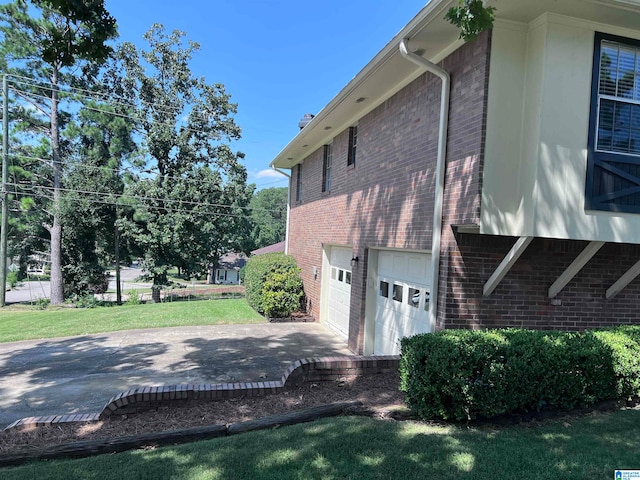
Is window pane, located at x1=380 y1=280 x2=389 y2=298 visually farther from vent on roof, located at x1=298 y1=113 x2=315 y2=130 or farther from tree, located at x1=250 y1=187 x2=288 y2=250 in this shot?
tree, located at x1=250 y1=187 x2=288 y2=250

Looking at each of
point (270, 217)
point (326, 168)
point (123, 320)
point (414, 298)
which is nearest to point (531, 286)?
point (414, 298)

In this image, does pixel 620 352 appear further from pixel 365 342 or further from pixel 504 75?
pixel 365 342

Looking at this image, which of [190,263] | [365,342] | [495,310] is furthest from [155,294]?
[495,310]

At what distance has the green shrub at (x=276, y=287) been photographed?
13.2 meters

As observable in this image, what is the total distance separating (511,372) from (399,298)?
387 centimetres

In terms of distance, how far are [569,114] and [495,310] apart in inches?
104

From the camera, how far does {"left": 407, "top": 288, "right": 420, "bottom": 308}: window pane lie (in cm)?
709

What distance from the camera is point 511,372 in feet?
13.2

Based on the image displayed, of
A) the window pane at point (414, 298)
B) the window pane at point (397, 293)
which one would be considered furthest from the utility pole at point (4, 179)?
the window pane at point (414, 298)

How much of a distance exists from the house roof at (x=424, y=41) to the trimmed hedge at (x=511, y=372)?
367 cm

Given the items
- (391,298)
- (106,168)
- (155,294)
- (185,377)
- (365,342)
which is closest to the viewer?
(185,377)

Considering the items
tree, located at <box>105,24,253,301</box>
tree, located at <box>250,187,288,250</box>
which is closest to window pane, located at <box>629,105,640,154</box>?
tree, located at <box>105,24,253,301</box>

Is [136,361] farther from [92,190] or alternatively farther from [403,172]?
[92,190]

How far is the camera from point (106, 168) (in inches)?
1054
